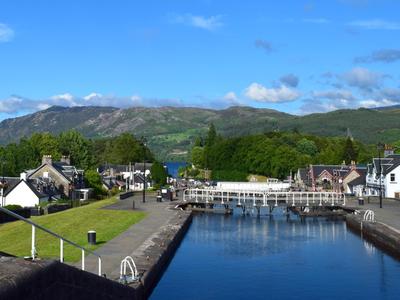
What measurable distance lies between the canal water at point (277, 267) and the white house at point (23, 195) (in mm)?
32483

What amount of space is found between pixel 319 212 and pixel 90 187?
4643cm

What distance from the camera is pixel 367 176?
118312mm

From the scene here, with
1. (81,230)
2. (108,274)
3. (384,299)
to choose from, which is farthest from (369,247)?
(108,274)

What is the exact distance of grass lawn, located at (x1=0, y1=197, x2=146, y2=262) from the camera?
42594 mm

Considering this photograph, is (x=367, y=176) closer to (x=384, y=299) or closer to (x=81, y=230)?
(x=81, y=230)

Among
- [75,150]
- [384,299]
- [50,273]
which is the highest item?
[75,150]

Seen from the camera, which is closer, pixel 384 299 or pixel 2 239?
pixel 384 299

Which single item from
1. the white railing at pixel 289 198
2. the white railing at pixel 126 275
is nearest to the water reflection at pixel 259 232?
the white railing at pixel 289 198

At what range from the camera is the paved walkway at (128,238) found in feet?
118

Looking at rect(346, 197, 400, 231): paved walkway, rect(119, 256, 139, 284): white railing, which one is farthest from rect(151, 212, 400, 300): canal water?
rect(346, 197, 400, 231): paved walkway

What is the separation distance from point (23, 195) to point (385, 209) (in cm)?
5111

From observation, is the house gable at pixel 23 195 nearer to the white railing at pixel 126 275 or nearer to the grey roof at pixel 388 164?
the grey roof at pixel 388 164

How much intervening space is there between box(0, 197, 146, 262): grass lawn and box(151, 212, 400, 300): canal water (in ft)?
20.6

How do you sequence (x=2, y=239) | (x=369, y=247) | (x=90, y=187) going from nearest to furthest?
1. (x=2, y=239)
2. (x=369, y=247)
3. (x=90, y=187)
